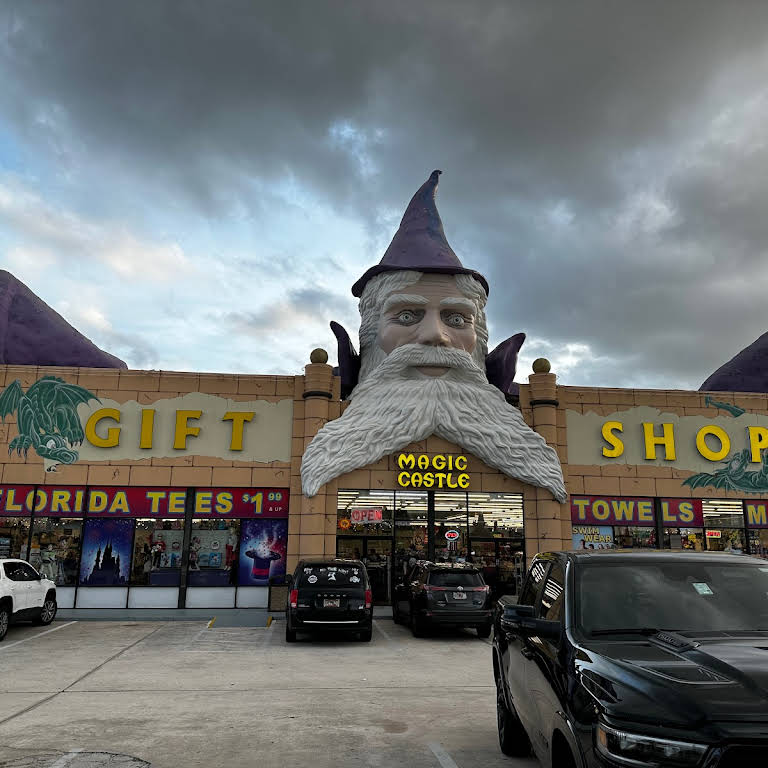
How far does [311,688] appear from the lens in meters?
9.62

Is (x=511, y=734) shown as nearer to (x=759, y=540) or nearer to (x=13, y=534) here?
(x=13, y=534)

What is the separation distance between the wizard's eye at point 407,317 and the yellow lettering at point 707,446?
33.9 ft

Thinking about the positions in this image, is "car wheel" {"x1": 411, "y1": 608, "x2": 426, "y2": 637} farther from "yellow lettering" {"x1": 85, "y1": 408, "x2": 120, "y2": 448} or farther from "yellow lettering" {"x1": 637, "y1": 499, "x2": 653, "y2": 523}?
"yellow lettering" {"x1": 85, "y1": 408, "x2": 120, "y2": 448}

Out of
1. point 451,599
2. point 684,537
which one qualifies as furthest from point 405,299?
point 684,537

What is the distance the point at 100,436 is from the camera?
813 inches

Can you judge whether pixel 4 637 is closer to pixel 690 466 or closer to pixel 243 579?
pixel 243 579

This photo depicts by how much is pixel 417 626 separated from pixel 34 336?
17054 mm

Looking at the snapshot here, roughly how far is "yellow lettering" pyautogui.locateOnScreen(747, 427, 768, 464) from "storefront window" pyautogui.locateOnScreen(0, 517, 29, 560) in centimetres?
2335

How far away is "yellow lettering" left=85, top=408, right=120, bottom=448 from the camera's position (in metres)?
20.5

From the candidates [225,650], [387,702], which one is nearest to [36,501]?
[225,650]

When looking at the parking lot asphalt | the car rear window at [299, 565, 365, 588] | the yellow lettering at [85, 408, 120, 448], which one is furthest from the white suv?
the car rear window at [299, 565, 365, 588]

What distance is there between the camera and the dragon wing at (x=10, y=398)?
2059cm

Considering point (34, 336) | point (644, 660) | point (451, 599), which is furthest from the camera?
point (34, 336)

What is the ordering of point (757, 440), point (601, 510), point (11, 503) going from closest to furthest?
1. point (11, 503)
2. point (601, 510)
3. point (757, 440)
